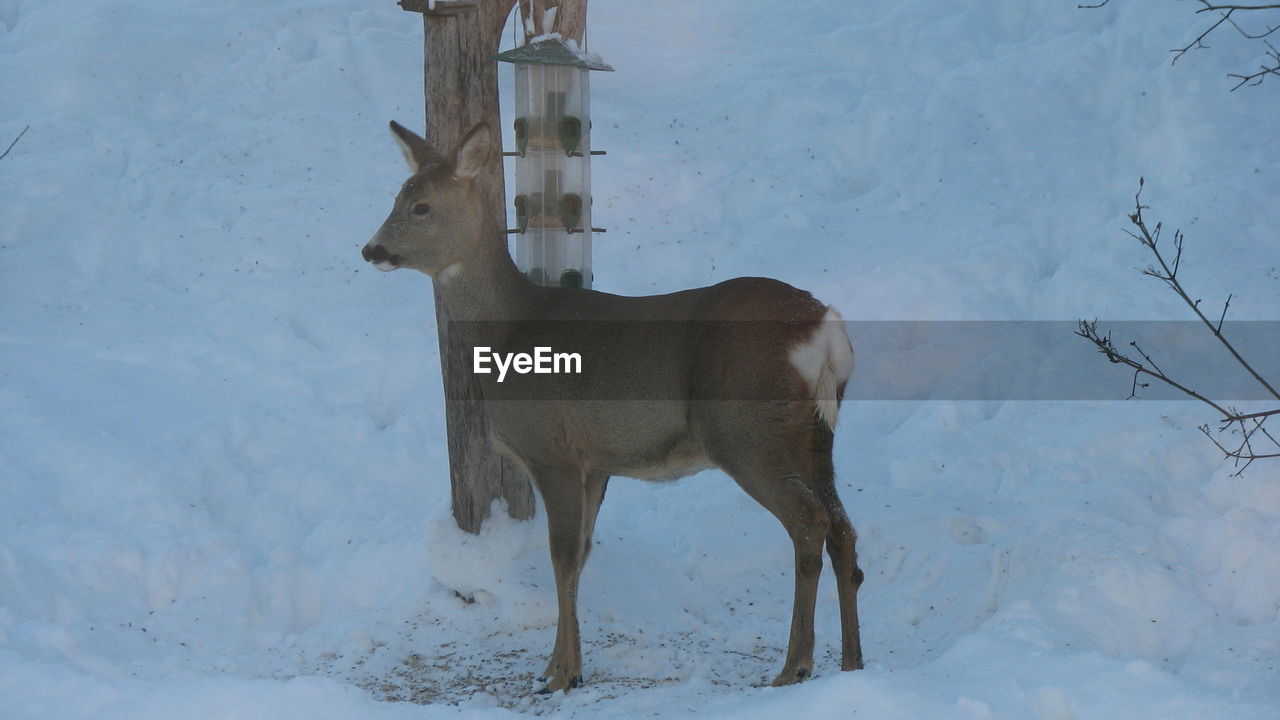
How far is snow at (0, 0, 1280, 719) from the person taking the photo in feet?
20.4

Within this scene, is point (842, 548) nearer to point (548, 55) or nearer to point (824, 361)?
point (824, 361)

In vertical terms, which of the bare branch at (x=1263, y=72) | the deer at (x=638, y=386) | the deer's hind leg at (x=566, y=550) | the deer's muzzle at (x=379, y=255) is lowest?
the deer's hind leg at (x=566, y=550)

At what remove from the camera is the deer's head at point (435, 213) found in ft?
19.9

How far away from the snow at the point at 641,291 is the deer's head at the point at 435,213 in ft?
5.79

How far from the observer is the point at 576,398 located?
6.02 metres

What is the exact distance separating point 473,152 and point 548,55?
886 mm

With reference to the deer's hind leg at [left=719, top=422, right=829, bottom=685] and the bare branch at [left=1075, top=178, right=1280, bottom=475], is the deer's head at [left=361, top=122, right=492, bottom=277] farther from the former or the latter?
the bare branch at [left=1075, top=178, right=1280, bottom=475]

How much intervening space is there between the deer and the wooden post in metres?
0.57

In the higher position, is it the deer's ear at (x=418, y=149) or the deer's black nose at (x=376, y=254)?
the deer's ear at (x=418, y=149)

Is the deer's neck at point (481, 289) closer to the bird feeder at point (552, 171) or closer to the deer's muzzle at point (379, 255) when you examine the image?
the deer's muzzle at point (379, 255)

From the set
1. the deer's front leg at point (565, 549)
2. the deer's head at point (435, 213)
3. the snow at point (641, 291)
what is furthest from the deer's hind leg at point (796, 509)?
the deer's head at point (435, 213)

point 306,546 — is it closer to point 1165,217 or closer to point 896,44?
point 1165,217

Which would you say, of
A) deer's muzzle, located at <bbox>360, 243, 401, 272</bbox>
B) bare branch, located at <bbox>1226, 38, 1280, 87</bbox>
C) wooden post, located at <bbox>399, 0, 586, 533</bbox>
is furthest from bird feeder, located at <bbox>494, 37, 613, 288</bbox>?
bare branch, located at <bbox>1226, 38, 1280, 87</bbox>

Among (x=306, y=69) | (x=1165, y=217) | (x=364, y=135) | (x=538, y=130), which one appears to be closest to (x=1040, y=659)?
(x=538, y=130)
